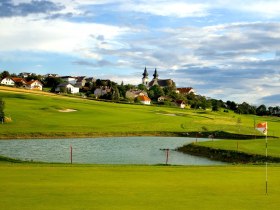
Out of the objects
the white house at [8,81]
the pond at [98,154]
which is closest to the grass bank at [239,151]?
the pond at [98,154]

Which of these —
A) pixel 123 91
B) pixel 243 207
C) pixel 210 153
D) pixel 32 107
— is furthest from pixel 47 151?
pixel 123 91

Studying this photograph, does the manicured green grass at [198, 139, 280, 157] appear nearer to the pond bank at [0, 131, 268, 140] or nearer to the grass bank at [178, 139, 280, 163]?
the grass bank at [178, 139, 280, 163]

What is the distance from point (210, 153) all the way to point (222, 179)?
95.4ft

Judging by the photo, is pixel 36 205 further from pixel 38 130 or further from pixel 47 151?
pixel 38 130

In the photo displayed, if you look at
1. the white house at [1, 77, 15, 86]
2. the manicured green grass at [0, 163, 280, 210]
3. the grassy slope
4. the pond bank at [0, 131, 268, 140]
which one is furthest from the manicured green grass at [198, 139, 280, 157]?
the white house at [1, 77, 15, 86]

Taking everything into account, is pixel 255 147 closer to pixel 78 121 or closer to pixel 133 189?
pixel 133 189

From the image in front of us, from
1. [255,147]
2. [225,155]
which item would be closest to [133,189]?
[225,155]

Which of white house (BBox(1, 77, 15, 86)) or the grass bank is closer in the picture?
the grass bank

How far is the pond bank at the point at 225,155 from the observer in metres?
40.2

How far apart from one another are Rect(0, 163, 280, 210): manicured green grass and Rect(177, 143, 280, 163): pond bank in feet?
61.8

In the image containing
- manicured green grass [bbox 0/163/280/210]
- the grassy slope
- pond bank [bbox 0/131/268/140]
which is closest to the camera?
manicured green grass [bbox 0/163/280/210]

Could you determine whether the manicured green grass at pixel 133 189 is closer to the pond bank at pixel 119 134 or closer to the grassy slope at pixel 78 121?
the pond bank at pixel 119 134

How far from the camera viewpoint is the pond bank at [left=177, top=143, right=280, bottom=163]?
4019 cm

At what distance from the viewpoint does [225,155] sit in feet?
148
